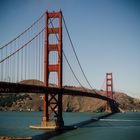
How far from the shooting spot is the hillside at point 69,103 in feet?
533

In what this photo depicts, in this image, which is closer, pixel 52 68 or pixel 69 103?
pixel 52 68

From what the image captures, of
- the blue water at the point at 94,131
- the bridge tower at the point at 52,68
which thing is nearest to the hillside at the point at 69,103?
the blue water at the point at 94,131

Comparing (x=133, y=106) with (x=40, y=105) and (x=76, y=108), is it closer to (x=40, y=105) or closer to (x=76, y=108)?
(x=76, y=108)

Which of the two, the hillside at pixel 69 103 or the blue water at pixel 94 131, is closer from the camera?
the blue water at pixel 94 131

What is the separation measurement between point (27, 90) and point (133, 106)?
5567 inches

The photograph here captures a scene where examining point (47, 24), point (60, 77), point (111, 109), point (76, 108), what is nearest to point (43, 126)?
point (60, 77)

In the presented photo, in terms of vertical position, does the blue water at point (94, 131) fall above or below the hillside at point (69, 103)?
below

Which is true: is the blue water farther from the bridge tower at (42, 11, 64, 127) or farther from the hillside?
the hillside

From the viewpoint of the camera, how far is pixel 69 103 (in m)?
164

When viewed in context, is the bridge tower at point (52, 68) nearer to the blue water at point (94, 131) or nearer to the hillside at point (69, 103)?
the blue water at point (94, 131)

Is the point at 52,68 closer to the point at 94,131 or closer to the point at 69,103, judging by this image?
the point at 94,131

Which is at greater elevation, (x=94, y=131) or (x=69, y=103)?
(x=69, y=103)

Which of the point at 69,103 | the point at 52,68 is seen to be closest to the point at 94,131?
the point at 52,68

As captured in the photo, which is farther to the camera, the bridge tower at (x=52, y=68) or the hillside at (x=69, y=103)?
the hillside at (x=69, y=103)
